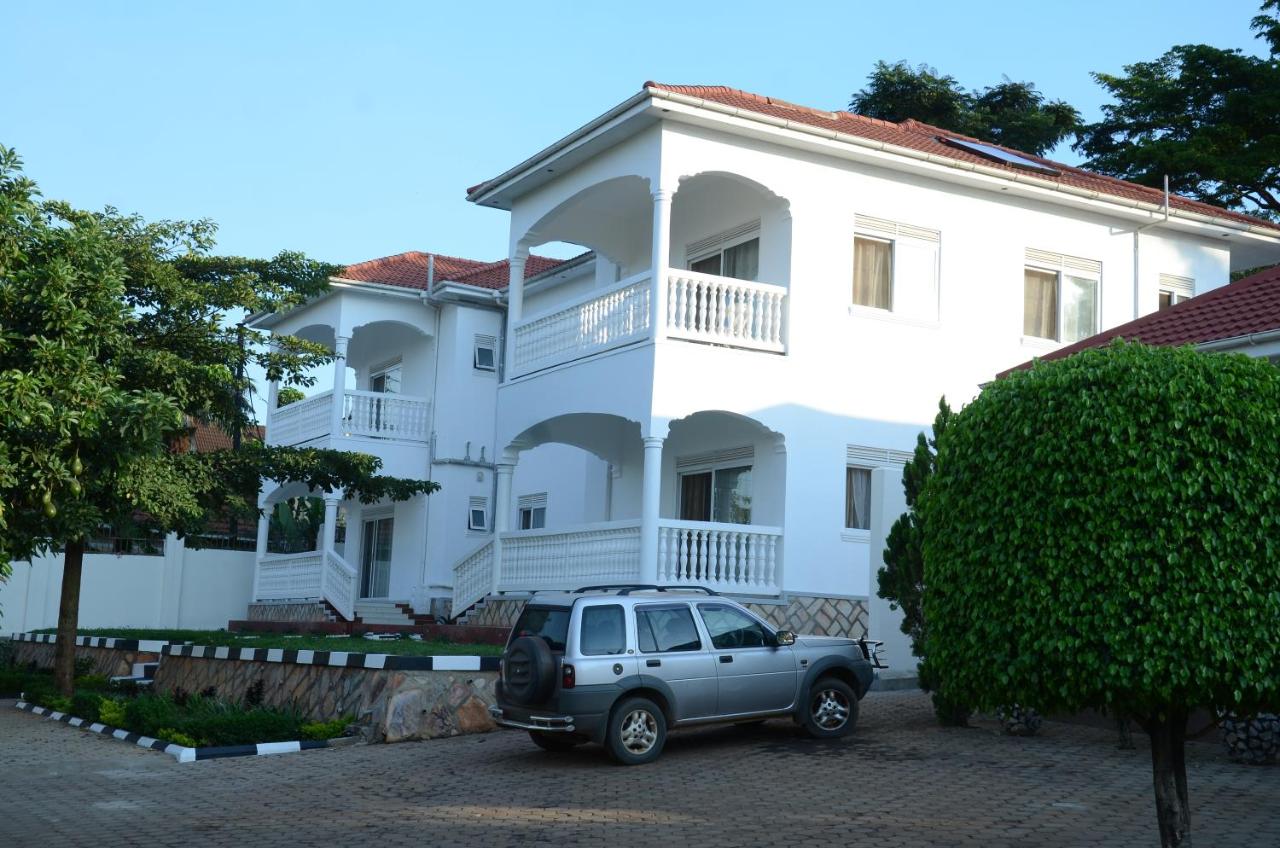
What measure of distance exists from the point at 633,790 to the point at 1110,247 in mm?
15424

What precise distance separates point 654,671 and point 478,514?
15.6m

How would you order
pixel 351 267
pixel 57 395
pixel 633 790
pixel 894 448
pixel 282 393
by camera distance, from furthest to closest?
pixel 282 393, pixel 351 267, pixel 894 448, pixel 57 395, pixel 633 790

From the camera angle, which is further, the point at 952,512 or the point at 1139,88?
the point at 1139,88

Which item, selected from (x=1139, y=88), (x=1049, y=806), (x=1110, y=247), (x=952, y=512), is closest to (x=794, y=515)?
(x=1110, y=247)

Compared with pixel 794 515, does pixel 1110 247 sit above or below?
above

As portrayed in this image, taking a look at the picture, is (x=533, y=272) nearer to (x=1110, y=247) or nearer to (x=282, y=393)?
(x=1110, y=247)

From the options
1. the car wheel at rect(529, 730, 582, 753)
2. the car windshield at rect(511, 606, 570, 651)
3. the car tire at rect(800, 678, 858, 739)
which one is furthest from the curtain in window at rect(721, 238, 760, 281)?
the car wheel at rect(529, 730, 582, 753)

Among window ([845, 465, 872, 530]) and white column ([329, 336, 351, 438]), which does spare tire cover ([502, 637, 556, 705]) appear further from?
white column ([329, 336, 351, 438])

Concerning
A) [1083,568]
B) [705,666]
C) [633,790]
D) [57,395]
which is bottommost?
[633,790]

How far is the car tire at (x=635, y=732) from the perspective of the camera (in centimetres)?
1265

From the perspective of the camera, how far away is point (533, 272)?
1160 inches

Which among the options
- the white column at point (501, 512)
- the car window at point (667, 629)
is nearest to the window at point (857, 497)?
the white column at point (501, 512)

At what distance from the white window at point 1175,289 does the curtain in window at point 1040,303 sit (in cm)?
233

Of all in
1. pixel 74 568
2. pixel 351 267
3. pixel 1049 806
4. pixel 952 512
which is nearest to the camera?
pixel 952 512
